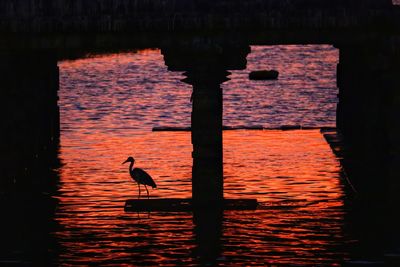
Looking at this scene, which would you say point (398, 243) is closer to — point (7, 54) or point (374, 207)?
point (374, 207)

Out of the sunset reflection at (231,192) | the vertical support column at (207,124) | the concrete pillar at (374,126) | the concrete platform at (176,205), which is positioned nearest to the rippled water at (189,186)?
the sunset reflection at (231,192)

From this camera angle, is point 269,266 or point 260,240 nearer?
point 269,266

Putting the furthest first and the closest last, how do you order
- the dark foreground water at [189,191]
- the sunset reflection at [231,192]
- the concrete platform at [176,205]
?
the concrete platform at [176,205], the sunset reflection at [231,192], the dark foreground water at [189,191]

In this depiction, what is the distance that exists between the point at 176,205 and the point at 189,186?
3.93 m

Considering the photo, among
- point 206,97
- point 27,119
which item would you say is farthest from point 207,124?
point 27,119

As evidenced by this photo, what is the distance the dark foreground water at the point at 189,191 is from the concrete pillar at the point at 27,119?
754 mm

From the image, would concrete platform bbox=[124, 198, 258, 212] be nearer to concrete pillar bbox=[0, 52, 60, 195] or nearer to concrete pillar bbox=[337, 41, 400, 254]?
concrete pillar bbox=[337, 41, 400, 254]

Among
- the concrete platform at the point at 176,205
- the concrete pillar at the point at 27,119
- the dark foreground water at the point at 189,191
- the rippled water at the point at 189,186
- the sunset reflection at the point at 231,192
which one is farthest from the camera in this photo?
the concrete pillar at the point at 27,119

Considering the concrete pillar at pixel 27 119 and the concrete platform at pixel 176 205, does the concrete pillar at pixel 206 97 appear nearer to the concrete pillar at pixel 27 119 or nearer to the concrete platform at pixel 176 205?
the concrete platform at pixel 176 205

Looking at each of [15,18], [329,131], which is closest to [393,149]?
[15,18]

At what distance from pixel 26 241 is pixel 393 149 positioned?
27.4 ft

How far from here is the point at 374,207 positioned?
33906 mm

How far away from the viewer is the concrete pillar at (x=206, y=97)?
1257 inches

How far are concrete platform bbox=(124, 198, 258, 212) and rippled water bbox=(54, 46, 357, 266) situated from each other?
0.86 feet
